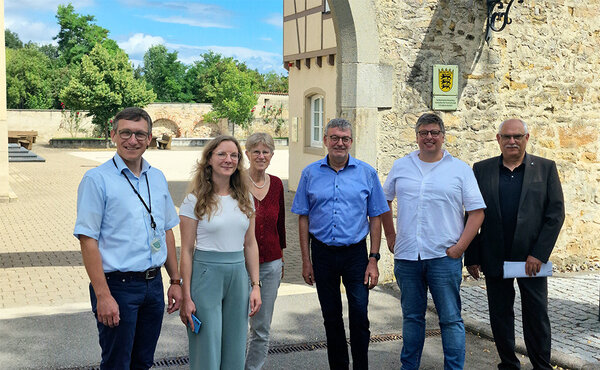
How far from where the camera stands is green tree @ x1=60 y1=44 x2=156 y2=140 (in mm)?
35906

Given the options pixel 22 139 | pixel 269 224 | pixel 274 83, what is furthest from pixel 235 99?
pixel 269 224

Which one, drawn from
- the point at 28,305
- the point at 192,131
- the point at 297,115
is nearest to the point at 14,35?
the point at 192,131

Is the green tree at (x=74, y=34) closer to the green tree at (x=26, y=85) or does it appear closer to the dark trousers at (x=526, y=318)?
the green tree at (x=26, y=85)

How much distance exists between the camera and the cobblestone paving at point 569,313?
5.02 meters

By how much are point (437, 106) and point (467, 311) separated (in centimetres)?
223

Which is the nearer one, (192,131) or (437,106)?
(437,106)

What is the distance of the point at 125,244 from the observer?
3.11m

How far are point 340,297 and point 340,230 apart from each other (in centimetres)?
45

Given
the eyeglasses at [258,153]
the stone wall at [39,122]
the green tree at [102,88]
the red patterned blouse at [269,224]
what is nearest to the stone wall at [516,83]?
the red patterned blouse at [269,224]

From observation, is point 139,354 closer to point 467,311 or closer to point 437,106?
point 467,311

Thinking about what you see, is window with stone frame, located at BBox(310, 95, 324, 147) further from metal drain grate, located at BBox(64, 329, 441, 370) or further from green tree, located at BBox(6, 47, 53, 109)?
green tree, located at BBox(6, 47, 53, 109)

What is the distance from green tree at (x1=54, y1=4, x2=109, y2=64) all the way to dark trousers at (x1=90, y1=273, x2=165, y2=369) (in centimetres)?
5604

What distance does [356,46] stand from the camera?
257 inches

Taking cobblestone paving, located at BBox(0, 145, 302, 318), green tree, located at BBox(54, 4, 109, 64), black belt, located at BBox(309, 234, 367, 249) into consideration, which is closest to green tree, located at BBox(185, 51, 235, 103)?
green tree, located at BBox(54, 4, 109, 64)
